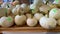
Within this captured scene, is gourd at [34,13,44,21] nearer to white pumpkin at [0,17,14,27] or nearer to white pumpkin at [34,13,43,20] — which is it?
white pumpkin at [34,13,43,20]

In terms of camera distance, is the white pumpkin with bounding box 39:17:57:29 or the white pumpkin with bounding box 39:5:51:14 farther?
the white pumpkin with bounding box 39:5:51:14

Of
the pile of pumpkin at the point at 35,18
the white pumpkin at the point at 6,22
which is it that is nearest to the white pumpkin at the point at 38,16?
the pile of pumpkin at the point at 35,18

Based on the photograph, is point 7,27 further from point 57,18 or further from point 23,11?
point 57,18

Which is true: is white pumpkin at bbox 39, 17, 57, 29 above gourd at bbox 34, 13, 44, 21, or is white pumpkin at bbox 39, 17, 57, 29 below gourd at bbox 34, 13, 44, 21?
below

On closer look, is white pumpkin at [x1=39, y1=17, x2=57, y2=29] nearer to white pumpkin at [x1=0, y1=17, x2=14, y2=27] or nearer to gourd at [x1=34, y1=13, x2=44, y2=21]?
gourd at [x1=34, y1=13, x2=44, y2=21]

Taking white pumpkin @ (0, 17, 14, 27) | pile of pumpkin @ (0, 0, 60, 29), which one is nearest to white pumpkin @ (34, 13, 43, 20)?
pile of pumpkin @ (0, 0, 60, 29)

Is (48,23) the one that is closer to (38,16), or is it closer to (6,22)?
(38,16)

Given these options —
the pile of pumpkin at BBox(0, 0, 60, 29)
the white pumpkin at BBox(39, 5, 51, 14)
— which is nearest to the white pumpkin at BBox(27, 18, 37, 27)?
the pile of pumpkin at BBox(0, 0, 60, 29)

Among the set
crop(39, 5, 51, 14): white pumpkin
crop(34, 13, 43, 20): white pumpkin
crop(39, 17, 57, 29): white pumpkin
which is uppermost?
crop(39, 5, 51, 14): white pumpkin

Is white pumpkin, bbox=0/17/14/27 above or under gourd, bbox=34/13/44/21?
under

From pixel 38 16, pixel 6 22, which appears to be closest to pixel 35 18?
pixel 38 16

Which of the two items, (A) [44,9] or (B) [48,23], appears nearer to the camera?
(B) [48,23]

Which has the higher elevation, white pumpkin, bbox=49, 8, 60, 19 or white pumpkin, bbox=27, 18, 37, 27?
white pumpkin, bbox=49, 8, 60, 19

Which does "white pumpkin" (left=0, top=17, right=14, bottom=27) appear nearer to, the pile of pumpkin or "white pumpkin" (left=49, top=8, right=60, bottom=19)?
the pile of pumpkin
